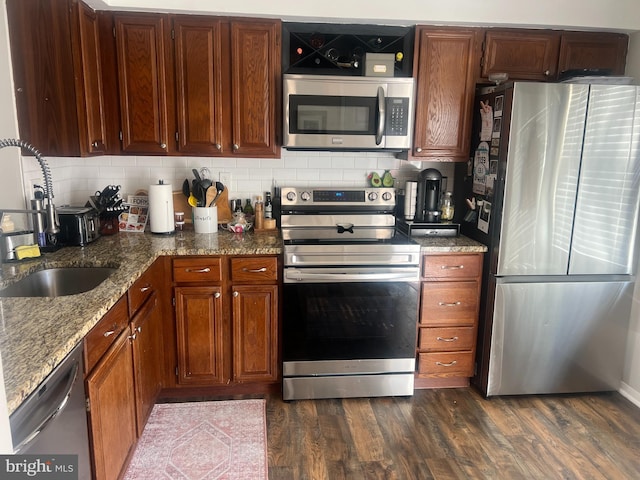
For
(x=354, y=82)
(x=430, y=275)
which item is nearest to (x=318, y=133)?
(x=354, y=82)

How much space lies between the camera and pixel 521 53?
9.23ft

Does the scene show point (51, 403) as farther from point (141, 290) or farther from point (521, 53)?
point (521, 53)

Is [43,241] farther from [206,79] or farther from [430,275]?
[430,275]

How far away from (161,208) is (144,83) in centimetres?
73

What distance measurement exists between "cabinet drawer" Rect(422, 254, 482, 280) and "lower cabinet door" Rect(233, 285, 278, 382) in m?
0.90

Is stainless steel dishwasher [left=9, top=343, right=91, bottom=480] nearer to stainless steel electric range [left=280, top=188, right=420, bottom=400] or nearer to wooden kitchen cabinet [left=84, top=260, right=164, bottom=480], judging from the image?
wooden kitchen cabinet [left=84, top=260, right=164, bottom=480]

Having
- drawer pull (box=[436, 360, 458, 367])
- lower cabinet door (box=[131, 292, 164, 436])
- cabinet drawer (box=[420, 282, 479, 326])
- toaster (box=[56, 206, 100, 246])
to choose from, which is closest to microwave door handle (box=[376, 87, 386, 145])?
cabinet drawer (box=[420, 282, 479, 326])

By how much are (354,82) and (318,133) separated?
1.18ft

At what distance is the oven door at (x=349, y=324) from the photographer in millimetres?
2617

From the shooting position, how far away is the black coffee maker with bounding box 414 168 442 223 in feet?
9.79

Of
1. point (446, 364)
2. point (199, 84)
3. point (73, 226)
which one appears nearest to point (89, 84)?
point (199, 84)

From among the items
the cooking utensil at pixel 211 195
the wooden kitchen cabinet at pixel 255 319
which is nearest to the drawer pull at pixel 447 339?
the wooden kitchen cabinet at pixel 255 319

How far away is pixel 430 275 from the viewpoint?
2.73m

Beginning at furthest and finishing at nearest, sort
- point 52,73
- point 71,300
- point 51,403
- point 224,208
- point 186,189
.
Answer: point 224,208
point 186,189
point 52,73
point 71,300
point 51,403
